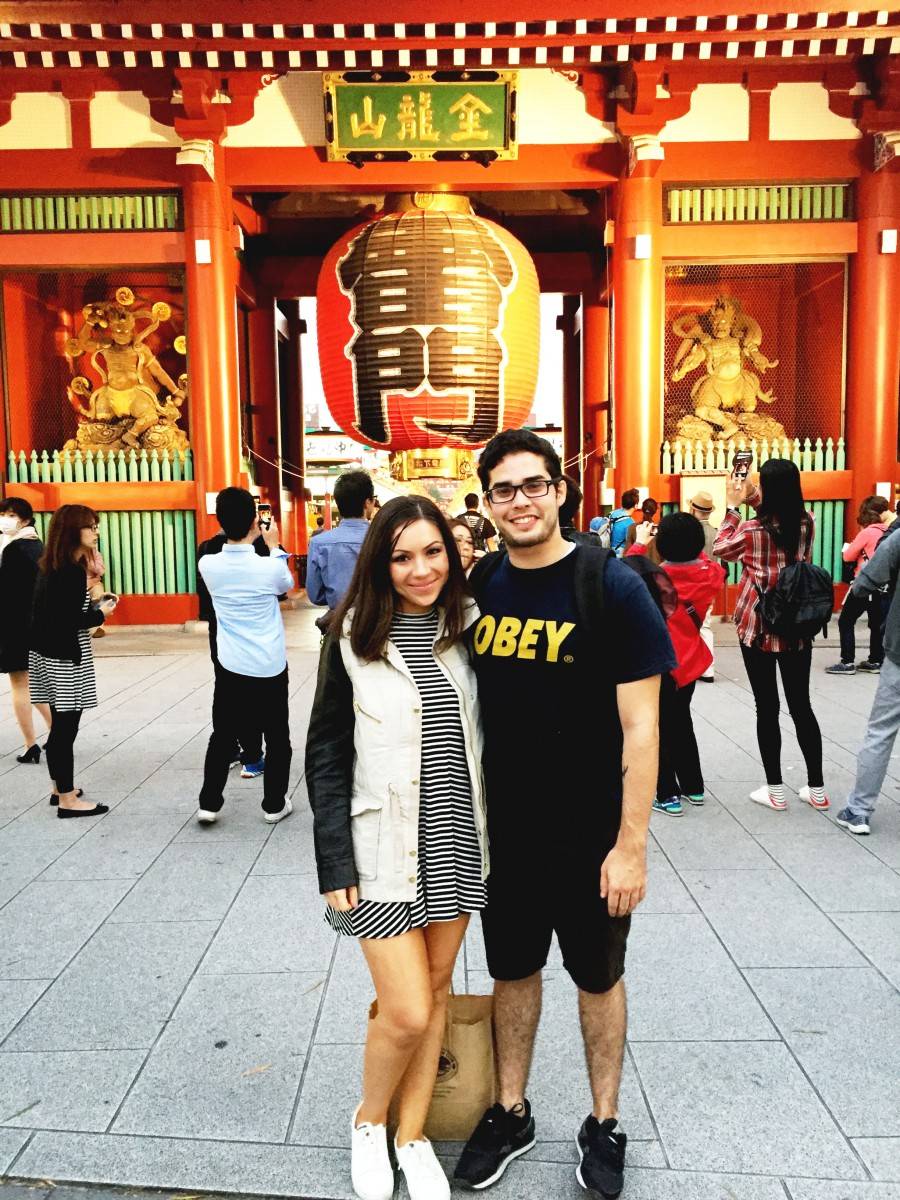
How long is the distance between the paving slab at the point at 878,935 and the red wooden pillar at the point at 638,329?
789cm

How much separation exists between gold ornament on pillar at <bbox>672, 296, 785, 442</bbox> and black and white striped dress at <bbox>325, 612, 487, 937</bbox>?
10332 mm

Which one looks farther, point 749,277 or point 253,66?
point 749,277

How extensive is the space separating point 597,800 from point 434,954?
49 centimetres

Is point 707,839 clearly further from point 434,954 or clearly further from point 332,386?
point 332,386

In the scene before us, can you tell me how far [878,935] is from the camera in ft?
10.4

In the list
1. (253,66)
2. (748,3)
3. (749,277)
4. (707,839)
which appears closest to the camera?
(707,839)

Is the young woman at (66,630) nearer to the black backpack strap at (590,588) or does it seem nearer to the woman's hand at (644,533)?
the woman's hand at (644,533)

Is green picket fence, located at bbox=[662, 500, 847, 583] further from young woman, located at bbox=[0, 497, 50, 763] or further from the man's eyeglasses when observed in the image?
the man's eyeglasses

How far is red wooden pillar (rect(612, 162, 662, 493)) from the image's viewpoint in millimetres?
10422

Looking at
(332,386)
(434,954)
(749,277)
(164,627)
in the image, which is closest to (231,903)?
(434,954)

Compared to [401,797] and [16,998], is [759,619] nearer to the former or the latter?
[401,797]

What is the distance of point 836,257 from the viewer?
1063 cm

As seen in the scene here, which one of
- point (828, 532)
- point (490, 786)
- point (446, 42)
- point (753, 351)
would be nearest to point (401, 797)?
point (490, 786)

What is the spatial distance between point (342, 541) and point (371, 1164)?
10.6 feet
